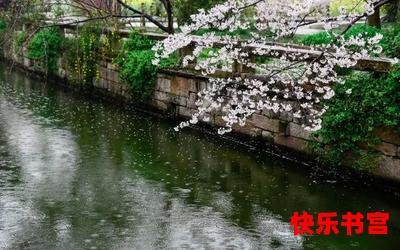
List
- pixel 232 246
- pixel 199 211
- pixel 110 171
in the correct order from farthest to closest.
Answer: pixel 110 171 → pixel 199 211 → pixel 232 246

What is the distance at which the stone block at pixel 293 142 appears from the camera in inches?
329

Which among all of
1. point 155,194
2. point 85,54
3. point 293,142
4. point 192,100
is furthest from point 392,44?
point 85,54

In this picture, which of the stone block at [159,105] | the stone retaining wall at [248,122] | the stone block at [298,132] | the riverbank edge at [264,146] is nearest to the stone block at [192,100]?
the stone retaining wall at [248,122]

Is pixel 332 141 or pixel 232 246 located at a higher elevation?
→ pixel 332 141

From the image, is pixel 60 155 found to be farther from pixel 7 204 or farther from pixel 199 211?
pixel 199 211

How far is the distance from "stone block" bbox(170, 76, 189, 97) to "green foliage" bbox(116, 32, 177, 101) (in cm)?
38

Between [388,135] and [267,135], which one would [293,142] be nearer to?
[267,135]

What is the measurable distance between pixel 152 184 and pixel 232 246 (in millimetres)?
2254

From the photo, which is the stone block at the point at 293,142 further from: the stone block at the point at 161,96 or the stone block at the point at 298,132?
the stone block at the point at 161,96

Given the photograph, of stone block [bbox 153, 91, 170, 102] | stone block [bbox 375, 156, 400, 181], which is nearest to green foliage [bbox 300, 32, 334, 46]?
stone block [bbox 153, 91, 170, 102]

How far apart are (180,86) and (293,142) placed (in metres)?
3.31

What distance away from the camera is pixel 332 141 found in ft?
24.8

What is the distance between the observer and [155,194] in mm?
7102

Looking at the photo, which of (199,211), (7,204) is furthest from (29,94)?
(199,211)
